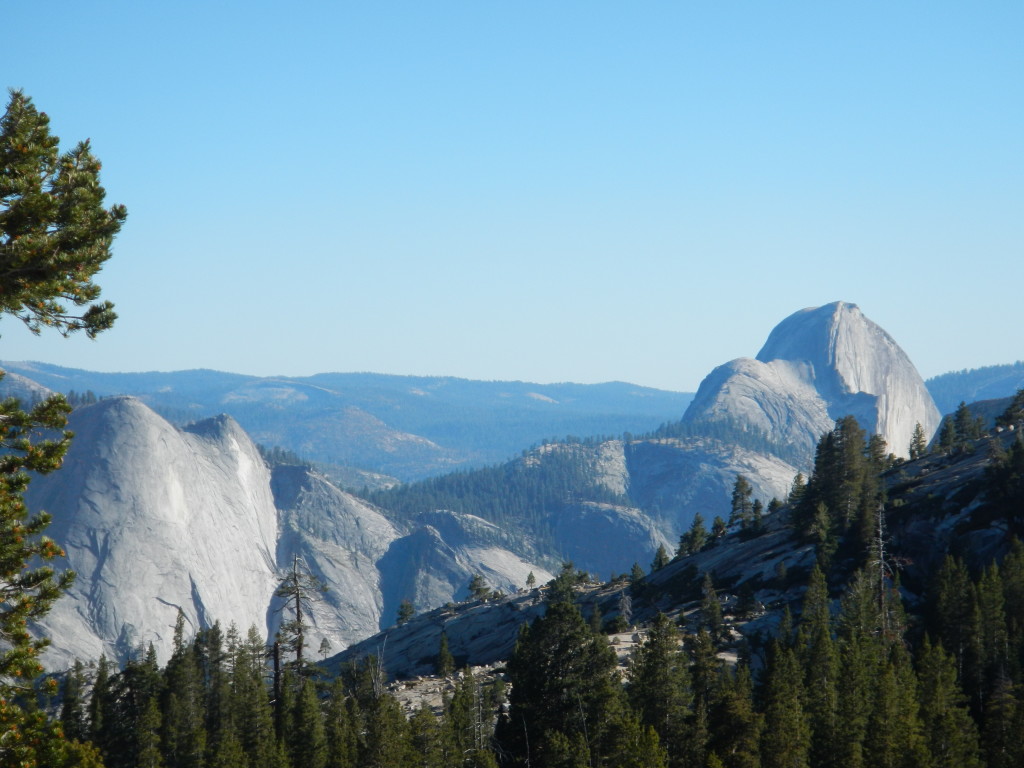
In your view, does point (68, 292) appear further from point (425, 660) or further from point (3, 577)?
point (425, 660)

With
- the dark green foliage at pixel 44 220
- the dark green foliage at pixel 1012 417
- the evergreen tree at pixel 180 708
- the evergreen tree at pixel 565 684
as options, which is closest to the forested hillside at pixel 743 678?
Answer: the evergreen tree at pixel 565 684

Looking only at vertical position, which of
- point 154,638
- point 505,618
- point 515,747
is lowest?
point 154,638

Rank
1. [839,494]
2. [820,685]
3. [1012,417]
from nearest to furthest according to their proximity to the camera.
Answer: [820,685] < [839,494] < [1012,417]

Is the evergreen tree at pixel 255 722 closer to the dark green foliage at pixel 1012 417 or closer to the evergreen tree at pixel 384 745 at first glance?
the evergreen tree at pixel 384 745

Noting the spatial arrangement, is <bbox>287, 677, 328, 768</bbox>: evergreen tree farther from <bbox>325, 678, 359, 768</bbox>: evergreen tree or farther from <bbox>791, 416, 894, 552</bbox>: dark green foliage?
<bbox>791, 416, 894, 552</bbox>: dark green foliage

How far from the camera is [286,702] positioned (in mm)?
67250

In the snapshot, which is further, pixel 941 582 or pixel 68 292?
pixel 941 582

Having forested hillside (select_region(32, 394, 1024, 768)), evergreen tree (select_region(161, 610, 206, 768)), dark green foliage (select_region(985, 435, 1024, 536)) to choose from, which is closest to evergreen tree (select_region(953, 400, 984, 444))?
forested hillside (select_region(32, 394, 1024, 768))

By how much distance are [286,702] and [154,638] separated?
124 metres

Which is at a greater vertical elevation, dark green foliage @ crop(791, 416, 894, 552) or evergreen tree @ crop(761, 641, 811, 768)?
dark green foliage @ crop(791, 416, 894, 552)

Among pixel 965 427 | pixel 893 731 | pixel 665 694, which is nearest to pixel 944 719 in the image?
pixel 893 731


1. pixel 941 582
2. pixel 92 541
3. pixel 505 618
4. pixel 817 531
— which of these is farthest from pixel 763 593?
pixel 92 541

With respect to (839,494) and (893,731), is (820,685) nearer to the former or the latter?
(893,731)

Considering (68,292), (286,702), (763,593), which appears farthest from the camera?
(763,593)
